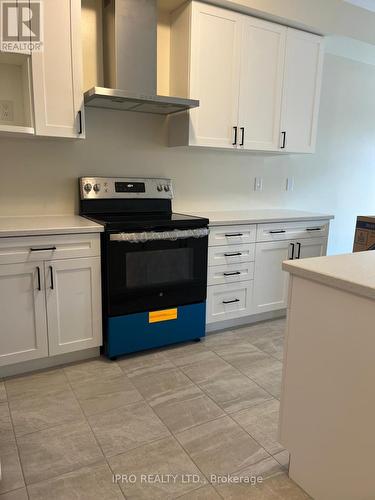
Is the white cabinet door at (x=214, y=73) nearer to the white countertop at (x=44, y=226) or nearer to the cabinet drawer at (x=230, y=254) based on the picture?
the cabinet drawer at (x=230, y=254)

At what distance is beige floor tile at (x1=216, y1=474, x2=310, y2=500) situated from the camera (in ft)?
4.91

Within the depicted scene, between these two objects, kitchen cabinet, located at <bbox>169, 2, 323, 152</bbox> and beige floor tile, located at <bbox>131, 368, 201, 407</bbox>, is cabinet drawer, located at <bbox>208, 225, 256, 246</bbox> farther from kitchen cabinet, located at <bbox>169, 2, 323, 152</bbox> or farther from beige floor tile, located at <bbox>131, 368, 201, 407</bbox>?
beige floor tile, located at <bbox>131, 368, 201, 407</bbox>

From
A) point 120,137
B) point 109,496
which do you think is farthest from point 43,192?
point 109,496

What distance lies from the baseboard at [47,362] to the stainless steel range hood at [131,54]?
5.44ft

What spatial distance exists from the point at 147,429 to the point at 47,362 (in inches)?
35.4

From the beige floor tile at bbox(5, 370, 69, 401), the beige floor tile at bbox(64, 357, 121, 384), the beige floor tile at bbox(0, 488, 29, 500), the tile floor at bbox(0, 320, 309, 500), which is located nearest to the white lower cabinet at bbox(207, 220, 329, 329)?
the tile floor at bbox(0, 320, 309, 500)

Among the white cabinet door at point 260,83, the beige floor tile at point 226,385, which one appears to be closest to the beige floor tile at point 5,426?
the beige floor tile at point 226,385

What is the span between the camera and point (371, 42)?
3.56m

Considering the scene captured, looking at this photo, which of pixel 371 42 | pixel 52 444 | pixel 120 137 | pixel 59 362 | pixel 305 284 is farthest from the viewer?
pixel 371 42

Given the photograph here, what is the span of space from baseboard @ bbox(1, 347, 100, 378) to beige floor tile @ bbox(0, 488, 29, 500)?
0.92 meters

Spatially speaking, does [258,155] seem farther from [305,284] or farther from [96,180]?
[305,284]

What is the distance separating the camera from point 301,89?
130 inches

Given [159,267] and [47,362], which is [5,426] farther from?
[159,267]

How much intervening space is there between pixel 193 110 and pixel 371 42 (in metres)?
2.08
